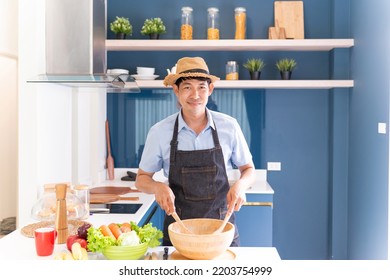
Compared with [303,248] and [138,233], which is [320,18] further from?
[138,233]

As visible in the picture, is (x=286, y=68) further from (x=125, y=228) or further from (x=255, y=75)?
(x=125, y=228)

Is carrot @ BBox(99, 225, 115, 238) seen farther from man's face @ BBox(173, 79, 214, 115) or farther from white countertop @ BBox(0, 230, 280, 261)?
man's face @ BBox(173, 79, 214, 115)

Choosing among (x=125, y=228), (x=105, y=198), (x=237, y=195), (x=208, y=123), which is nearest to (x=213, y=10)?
(x=105, y=198)

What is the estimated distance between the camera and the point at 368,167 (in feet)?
13.1

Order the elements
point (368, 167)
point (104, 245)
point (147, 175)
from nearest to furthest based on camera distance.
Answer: point (104, 245), point (147, 175), point (368, 167)

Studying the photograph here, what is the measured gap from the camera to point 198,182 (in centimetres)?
276

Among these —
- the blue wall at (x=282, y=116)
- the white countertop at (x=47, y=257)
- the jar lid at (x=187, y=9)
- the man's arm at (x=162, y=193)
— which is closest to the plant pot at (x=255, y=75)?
the blue wall at (x=282, y=116)

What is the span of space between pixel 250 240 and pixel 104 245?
8.24 ft

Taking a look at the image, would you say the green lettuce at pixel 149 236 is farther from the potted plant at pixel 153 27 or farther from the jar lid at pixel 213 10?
the jar lid at pixel 213 10

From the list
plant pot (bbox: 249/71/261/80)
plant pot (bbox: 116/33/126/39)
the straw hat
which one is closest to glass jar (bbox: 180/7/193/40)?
plant pot (bbox: 116/33/126/39)

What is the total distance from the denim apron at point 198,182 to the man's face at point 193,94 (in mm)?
257

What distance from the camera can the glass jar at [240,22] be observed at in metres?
4.57

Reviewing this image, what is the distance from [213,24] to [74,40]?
169cm

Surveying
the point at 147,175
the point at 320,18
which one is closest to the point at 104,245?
the point at 147,175
